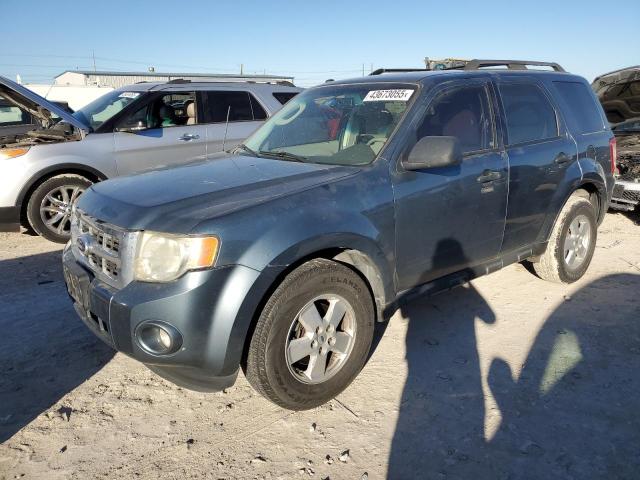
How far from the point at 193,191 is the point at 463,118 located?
6.52 feet

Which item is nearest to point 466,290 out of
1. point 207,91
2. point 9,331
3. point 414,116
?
point 414,116

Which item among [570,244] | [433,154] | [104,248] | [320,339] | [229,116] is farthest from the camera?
[229,116]

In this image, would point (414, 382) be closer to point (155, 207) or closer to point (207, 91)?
point (155, 207)

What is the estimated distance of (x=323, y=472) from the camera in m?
2.32

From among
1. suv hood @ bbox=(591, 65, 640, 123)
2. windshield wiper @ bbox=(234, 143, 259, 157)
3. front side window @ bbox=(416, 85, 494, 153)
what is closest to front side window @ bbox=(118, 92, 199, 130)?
windshield wiper @ bbox=(234, 143, 259, 157)

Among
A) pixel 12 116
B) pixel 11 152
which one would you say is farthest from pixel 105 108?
pixel 12 116

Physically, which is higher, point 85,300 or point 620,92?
point 620,92

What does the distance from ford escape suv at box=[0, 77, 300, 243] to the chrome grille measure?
118 inches

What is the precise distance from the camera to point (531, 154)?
Answer: 3.81 m

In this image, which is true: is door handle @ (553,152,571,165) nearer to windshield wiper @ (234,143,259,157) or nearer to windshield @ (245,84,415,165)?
windshield @ (245,84,415,165)

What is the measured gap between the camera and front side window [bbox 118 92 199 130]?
630 centimetres

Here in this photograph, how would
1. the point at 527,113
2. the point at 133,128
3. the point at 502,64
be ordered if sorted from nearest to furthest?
the point at 527,113 < the point at 502,64 < the point at 133,128

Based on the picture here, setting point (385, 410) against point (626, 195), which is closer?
point (385, 410)

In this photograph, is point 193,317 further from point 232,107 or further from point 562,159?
point 232,107
